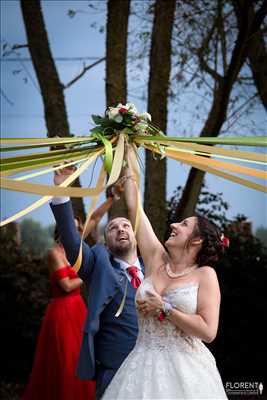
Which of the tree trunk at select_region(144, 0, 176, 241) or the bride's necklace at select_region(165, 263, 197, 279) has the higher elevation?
the tree trunk at select_region(144, 0, 176, 241)

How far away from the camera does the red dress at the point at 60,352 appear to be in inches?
257

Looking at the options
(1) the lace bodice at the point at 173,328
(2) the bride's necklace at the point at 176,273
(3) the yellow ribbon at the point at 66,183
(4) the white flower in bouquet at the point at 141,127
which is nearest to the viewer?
(3) the yellow ribbon at the point at 66,183

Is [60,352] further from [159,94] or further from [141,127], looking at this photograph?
[141,127]

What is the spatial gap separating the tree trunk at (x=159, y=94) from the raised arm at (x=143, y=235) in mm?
2896

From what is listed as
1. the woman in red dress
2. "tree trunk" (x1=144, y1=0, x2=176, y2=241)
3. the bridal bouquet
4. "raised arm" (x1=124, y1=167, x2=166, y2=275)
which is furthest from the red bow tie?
"tree trunk" (x1=144, y1=0, x2=176, y2=241)

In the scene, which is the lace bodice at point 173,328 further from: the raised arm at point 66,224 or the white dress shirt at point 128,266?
the white dress shirt at point 128,266

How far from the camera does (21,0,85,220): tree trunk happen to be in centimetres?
737

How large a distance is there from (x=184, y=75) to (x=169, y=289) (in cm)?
489

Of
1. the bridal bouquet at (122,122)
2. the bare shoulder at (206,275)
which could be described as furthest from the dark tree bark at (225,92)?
the bare shoulder at (206,275)

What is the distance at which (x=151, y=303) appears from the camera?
368 cm

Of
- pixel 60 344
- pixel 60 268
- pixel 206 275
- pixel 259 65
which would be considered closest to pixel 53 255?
pixel 60 268

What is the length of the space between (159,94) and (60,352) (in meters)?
2.48

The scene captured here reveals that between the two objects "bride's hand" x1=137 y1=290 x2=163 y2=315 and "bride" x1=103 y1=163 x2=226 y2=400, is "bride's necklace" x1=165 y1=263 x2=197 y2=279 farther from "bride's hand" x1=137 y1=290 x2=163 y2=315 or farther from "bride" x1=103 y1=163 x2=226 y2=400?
"bride's hand" x1=137 y1=290 x2=163 y2=315

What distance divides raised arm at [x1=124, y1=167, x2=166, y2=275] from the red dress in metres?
2.73
